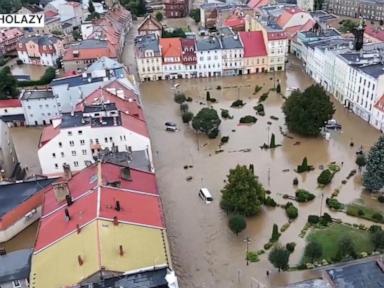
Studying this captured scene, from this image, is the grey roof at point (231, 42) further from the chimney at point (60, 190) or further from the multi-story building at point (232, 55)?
the chimney at point (60, 190)

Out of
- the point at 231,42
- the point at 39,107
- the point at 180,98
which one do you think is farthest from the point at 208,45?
the point at 39,107

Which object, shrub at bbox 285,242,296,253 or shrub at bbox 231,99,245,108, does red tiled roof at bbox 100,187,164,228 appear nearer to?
shrub at bbox 285,242,296,253

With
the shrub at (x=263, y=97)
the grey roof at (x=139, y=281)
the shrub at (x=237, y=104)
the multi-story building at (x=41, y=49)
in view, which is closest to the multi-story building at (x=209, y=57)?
the shrub at (x=263, y=97)

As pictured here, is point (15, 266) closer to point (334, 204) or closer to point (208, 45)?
point (334, 204)

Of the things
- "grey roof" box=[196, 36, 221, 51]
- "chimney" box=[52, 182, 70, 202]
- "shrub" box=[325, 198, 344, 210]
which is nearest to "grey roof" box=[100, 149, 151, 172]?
"chimney" box=[52, 182, 70, 202]

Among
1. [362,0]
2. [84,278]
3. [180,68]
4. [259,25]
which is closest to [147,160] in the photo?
[84,278]
